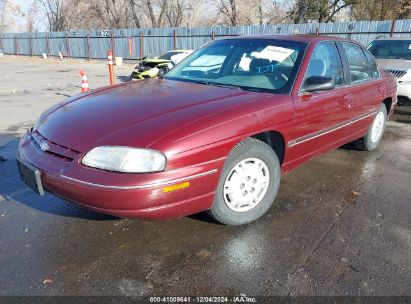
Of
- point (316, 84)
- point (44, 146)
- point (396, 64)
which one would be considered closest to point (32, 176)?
point (44, 146)

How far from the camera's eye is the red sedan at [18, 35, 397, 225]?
262 cm

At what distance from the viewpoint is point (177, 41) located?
2481cm

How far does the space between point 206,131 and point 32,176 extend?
1362mm

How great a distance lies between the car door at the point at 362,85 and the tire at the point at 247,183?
1.67 meters

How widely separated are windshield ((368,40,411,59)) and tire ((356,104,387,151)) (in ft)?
14.1

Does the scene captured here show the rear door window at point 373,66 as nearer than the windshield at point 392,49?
Yes

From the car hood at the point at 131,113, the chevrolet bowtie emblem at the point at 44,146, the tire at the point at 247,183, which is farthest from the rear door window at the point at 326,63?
the chevrolet bowtie emblem at the point at 44,146

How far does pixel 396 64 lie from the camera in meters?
8.56

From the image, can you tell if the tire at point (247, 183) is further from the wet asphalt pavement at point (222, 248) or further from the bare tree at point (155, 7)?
the bare tree at point (155, 7)

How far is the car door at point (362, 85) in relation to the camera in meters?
4.50

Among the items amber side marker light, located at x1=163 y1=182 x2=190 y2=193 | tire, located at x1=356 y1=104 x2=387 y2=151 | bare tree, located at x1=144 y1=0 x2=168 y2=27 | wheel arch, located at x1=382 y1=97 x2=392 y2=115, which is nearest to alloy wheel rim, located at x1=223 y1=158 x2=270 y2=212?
amber side marker light, located at x1=163 y1=182 x2=190 y2=193

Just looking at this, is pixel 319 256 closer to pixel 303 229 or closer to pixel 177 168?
pixel 303 229

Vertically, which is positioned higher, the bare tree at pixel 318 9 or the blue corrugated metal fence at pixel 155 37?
the bare tree at pixel 318 9

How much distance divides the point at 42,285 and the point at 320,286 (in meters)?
1.87
